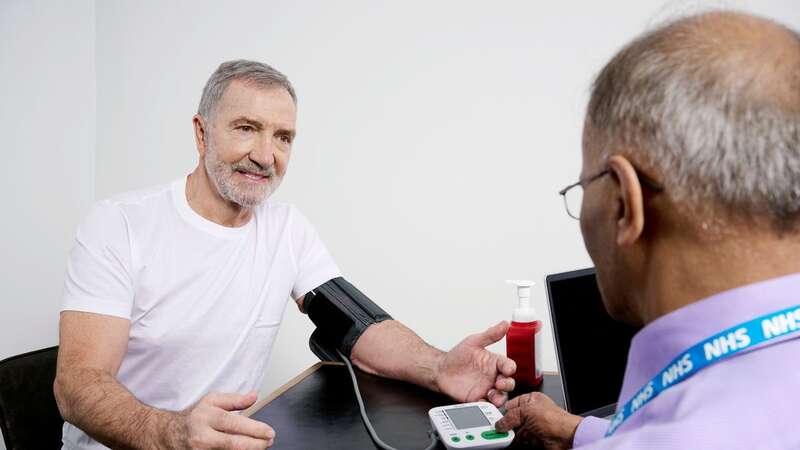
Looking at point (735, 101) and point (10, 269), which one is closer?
point (735, 101)

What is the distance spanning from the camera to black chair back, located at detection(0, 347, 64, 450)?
3.99ft

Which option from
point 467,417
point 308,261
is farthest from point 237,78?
point 467,417

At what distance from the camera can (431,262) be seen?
7.54 feet

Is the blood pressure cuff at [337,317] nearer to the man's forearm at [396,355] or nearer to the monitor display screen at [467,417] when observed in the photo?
the man's forearm at [396,355]

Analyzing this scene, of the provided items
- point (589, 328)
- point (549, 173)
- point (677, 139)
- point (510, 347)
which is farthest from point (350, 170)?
point (677, 139)

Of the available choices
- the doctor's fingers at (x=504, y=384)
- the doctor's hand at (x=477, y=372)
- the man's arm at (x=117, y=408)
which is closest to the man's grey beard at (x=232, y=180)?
the man's arm at (x=117, y=408)

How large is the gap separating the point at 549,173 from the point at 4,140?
1.73 m

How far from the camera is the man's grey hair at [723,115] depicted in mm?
505

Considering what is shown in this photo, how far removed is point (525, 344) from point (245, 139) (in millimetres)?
813

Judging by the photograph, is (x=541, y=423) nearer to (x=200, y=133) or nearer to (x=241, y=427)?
(x=241, y=427)

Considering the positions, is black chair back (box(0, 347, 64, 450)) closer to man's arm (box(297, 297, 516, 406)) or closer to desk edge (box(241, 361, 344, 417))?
desk edge (box(241, 361, 344, 417))

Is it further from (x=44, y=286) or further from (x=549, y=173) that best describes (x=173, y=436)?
(x=549, y=173)

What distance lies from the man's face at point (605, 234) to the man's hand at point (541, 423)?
1.09 ft

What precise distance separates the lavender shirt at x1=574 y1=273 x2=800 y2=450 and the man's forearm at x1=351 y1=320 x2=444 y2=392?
72cm
